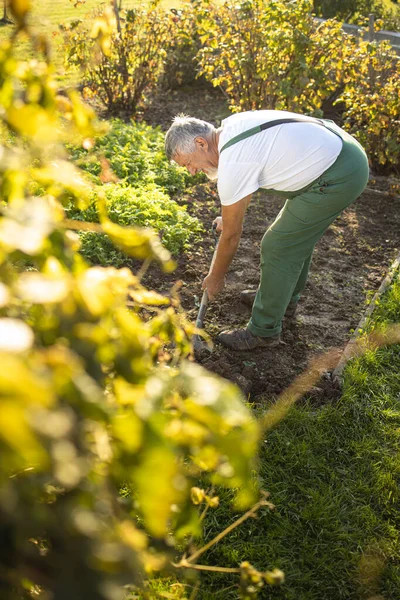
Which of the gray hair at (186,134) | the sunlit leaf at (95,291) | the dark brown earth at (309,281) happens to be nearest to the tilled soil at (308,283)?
the dark brown earth at (309,281)

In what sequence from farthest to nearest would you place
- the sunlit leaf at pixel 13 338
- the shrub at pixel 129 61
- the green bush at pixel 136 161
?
the shrub at pixel 129 61 < the green bush at pixel 136 161 < the sunlit leaf at pixel 13 338

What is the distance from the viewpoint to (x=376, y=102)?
606 cm

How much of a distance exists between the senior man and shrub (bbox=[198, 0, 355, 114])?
3493 millimetres

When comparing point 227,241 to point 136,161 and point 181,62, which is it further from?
point 181,62

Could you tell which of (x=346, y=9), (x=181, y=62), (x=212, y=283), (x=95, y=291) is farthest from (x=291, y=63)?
(x=346, y=9)

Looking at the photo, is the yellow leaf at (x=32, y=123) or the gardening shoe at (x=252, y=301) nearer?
the yellow leaf at (x=32, y=123)

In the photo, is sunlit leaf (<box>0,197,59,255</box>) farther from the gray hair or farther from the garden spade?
the garden spade

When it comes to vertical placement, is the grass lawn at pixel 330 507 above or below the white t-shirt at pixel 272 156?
below

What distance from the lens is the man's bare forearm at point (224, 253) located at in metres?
3.30

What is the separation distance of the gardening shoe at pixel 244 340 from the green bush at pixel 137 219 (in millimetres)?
1301

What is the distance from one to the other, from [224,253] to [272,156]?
64 centimetres

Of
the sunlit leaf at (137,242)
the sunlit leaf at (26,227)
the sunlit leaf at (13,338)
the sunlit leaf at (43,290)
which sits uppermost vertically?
the sunlit leaf at (26,227)

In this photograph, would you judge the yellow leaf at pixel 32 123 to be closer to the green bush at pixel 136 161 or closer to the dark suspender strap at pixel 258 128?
the dark suspender strap at pixel 258 128

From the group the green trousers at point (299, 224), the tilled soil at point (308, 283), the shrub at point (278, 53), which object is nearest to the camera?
the green trousers at point (299, 224)
